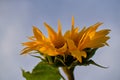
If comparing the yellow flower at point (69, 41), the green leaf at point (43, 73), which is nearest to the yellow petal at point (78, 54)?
the yellow flower at point (69, 41)

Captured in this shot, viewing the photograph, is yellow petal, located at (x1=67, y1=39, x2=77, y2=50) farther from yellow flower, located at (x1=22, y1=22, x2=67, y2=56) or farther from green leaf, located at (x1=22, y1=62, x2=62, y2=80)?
green leaf, located at (x1=22, y1=62, x2=62, y2=80)

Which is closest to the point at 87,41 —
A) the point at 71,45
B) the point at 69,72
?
the point at 71,45

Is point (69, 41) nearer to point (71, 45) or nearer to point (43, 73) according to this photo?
point (71, 45)

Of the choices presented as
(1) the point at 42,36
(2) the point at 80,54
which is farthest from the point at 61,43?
(2) the point at 80,54

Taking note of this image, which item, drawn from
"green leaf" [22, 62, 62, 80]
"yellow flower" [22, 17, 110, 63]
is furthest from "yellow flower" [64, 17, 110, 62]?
"green leaf" [22, 62, 62, 80]

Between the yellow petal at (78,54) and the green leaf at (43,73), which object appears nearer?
the yellow petal at (78,54)

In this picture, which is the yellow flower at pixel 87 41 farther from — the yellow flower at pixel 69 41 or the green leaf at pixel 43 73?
the green leaf at pixel 43 73
